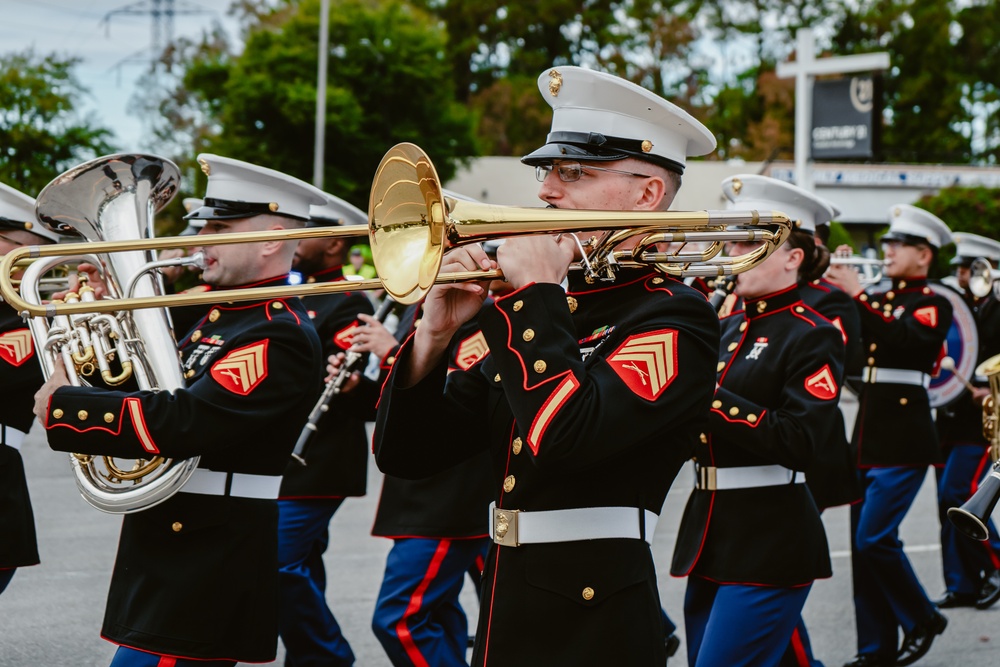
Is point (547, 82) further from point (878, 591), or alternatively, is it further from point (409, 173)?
point (878, 591)

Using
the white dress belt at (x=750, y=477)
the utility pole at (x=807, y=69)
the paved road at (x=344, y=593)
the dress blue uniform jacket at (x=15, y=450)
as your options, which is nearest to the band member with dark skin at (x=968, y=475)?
the paved road at (x=344, y=593)

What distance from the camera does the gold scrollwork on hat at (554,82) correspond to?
275 cm

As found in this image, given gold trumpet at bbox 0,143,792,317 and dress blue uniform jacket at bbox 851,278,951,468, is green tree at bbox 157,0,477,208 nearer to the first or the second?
dress blue uniform jacket at bbox 851,278,951,468

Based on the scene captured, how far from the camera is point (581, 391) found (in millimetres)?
2391

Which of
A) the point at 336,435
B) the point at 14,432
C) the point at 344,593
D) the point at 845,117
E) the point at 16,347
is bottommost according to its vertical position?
the point at 344,593

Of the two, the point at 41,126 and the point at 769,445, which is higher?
the point at 41,126

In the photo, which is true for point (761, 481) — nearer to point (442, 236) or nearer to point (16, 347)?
point (442, 236)

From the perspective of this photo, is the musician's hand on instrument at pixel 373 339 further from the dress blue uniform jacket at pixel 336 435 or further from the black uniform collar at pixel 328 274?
the black uniform collar at pixel 328 274

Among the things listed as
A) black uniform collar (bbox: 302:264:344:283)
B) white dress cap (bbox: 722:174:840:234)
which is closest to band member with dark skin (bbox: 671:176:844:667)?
white dress cap (bbox: 722:174:840:234)

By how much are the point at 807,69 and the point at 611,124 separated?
1902 centimetres

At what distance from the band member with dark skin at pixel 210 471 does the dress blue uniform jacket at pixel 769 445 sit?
4.32ft

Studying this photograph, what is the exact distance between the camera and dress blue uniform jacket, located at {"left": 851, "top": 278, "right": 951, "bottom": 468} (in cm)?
618

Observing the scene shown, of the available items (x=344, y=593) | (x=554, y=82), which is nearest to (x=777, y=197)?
(x=554, y=82)

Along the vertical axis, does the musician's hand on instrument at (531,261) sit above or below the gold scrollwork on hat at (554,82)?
below
